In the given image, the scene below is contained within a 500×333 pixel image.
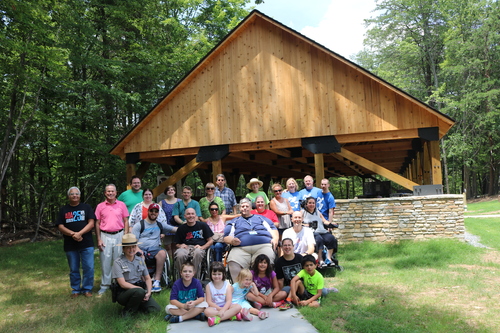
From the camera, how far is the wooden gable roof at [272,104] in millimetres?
9586

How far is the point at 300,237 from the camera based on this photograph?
5.92 meters

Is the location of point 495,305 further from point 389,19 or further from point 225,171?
point 389,19

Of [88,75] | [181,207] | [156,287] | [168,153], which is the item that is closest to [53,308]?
[156,287]

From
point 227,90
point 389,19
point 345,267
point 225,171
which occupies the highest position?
point 389,19

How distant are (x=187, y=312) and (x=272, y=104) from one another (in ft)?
22.5

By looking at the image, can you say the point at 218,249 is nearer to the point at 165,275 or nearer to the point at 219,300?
the point at 165,275

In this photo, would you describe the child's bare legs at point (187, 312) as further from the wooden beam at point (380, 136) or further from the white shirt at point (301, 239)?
the wooden beam at point (380, 136)

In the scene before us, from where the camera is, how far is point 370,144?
13.0 meters

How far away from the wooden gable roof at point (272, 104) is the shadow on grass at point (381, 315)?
17.7 feet

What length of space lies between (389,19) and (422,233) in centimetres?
2584

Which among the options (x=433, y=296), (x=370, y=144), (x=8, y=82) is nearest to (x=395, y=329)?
(x=433, y=296)

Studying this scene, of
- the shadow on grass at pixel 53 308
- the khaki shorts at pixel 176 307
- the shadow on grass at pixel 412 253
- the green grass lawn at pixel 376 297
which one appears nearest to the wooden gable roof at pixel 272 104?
the shadow on grass at pixel 412 253

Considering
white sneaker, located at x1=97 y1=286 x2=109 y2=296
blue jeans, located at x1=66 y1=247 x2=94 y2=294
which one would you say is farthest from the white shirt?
blue jeans, located at x1=66 y1=247 x2=94 y2=294

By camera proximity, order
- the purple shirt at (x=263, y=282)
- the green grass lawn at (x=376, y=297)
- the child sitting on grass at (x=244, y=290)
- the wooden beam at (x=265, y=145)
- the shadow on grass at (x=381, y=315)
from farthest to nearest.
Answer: the wooden beam at (x=265, y=145) → the purple shirt at (x=263, y=282) → the child sitting on grass at (x=244, y=290) → the green grass lawn at (x=376, y=297) → the shadow on grass at (x=381, y=315)
